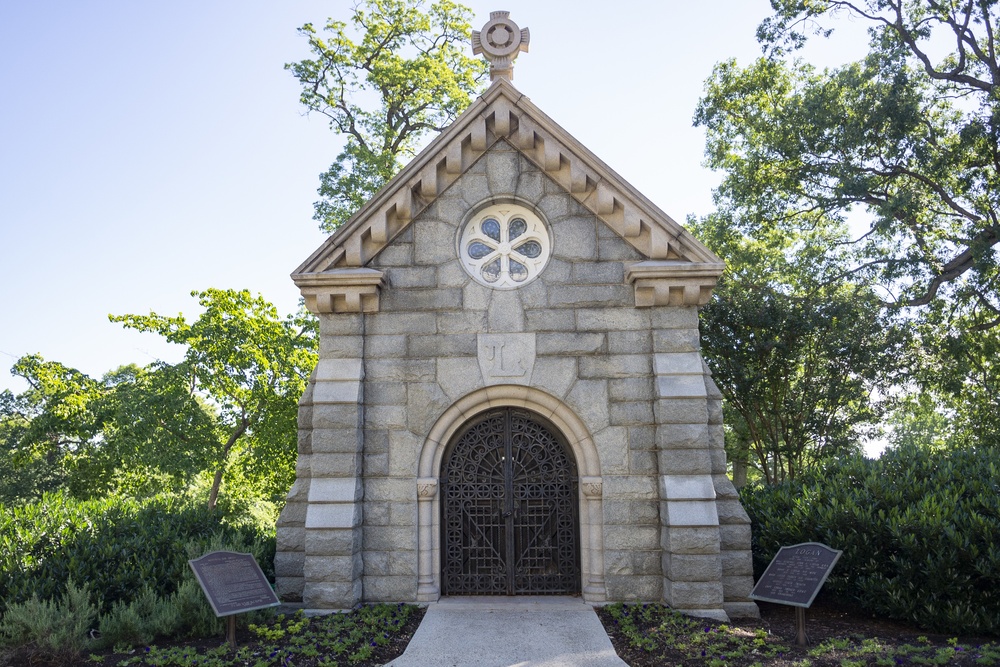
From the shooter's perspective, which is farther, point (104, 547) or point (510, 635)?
point (104, 547)

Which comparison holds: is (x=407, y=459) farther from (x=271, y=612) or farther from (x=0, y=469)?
(x=0, y=469)

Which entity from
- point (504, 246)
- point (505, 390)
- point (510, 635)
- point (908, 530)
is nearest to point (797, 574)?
point (908, 530)

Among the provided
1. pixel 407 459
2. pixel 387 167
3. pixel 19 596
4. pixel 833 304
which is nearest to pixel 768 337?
pixel 833 304

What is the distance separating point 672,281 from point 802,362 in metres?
8.51

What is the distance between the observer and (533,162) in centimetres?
905

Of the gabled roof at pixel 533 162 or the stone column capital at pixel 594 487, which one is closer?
the stone column capital at pixel 594 487

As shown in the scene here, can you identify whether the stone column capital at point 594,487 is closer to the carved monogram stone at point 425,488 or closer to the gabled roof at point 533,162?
the carved monogram stone at point 425,488

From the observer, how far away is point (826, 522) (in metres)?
8.38

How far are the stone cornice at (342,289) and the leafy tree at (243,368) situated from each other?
7.84 meters

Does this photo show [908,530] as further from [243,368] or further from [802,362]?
[243,368]

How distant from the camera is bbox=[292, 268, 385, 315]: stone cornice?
338 inches

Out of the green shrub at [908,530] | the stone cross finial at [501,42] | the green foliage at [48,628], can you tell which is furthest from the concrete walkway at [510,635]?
the stone cross finial at [501,42]

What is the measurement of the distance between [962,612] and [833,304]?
8.49 m

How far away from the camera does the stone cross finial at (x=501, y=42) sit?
9.21m
